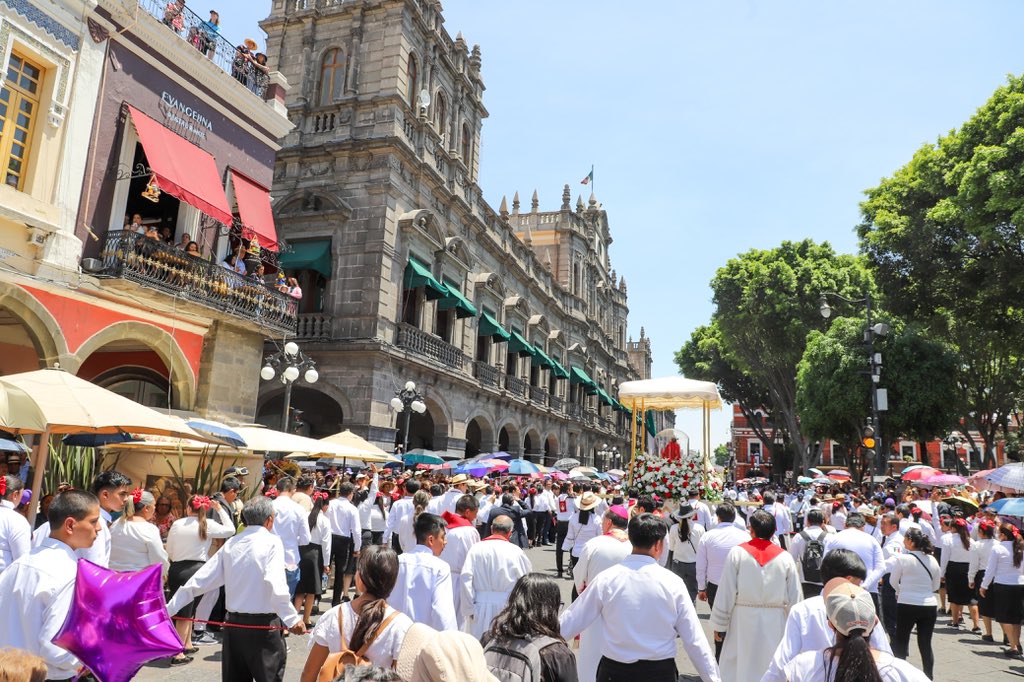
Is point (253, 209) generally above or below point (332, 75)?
below

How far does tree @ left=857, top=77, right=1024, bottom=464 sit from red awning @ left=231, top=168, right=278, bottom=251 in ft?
57.9

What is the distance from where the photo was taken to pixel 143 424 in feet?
26.4

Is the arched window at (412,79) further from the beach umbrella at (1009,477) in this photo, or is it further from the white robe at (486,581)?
the white robe at (486,581)

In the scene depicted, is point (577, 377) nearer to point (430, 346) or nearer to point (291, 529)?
point (430, 346)

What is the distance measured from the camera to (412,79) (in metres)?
24.1

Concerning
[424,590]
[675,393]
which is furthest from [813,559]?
[675,393]

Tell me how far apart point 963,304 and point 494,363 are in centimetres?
1740

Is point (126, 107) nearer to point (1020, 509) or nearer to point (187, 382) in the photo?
point (187, 382)

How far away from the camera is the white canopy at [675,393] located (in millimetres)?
16469

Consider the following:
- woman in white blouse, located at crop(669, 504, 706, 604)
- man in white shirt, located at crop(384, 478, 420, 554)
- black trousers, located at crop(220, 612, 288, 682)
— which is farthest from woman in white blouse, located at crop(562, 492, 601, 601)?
black trousers, located at crop(220, 612, 288, 682)

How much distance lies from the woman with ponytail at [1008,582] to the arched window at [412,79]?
67.4ft

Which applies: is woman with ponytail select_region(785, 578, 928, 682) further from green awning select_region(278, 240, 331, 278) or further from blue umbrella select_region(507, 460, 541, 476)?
green awning select_region(278, 240, 331, 278)

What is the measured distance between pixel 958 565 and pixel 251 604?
10186mm

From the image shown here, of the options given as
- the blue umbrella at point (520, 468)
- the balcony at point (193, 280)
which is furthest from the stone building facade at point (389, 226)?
the balcony at point (193, 280)
